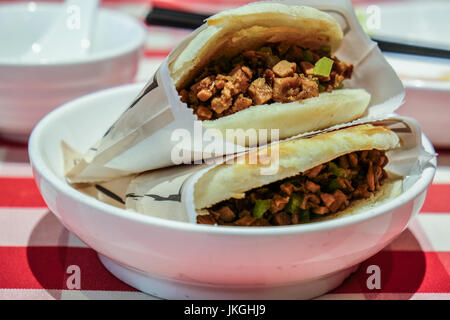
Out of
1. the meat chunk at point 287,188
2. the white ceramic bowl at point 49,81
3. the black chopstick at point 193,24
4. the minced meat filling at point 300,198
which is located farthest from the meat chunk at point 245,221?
the white ceramic bowl at point 49,81

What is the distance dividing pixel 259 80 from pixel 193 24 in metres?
0.77

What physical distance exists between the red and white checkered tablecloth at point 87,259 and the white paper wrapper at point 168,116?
225mm

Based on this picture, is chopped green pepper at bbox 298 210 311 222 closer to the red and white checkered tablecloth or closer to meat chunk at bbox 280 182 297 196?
meat chunk at bbox 280 182 297 196

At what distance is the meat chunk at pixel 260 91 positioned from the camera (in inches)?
59.9

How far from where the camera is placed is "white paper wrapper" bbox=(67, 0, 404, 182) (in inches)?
57.7

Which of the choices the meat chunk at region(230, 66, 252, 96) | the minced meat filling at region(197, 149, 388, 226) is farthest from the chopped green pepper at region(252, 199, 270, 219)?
the meat chunk at region(230, 66, 252, 96)

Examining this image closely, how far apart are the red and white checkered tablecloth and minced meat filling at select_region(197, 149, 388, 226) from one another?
208 millimetres

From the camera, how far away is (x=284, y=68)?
1579 millimetres

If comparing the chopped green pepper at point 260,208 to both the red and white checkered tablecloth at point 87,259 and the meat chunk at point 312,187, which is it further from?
the red and white checkered tablecloth at point 87,259

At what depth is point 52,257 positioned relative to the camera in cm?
160

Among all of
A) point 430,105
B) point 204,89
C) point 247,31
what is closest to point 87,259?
point 204,89

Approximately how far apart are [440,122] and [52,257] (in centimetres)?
165

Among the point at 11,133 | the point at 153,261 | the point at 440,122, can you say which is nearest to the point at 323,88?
the point at 153,261

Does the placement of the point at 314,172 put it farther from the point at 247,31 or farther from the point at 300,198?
the point at 247,31
